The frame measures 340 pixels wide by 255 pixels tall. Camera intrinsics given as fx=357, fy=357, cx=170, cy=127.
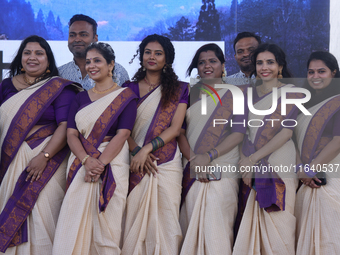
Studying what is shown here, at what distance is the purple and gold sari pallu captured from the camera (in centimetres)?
270

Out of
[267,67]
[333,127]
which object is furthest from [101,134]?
[333,127]

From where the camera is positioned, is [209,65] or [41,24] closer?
[209,65]

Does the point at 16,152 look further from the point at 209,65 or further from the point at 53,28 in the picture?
the point at 53,28

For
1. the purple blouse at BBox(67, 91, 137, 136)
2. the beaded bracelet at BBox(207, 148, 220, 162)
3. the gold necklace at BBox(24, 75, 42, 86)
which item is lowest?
the beaded bracelet at BBox(207, 148, 220, 162)

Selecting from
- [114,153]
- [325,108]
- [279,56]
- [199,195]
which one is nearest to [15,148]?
[114,153]

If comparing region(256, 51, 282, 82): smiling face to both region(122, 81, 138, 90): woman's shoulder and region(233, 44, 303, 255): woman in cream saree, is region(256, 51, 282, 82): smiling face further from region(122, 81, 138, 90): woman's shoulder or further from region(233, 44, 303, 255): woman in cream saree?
region(122, 81, 138, 90): woman's shoulder

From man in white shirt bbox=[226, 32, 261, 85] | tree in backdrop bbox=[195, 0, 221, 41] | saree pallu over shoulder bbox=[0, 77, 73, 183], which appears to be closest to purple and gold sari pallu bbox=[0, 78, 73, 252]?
saree pallu over shoulder bbox=[0, 77, 73, 183]

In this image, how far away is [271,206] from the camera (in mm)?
2770

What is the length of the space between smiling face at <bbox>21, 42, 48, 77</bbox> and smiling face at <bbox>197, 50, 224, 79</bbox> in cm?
138

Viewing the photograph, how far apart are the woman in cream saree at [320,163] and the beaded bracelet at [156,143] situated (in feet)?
3.72

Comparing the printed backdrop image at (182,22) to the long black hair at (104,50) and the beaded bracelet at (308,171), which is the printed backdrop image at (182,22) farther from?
the beaded bracelet at (308,171)

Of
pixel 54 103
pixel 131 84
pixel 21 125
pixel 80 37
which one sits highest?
pixel 80 37

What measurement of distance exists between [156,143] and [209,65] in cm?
89

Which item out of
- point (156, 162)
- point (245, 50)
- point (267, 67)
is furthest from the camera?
point (245, 50)
